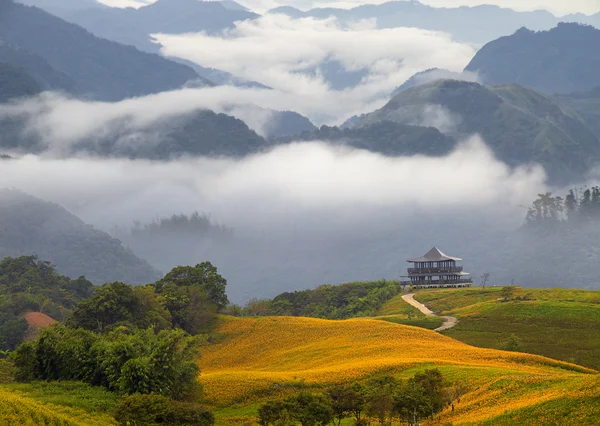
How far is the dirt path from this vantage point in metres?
108

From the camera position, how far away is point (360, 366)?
73688 mm

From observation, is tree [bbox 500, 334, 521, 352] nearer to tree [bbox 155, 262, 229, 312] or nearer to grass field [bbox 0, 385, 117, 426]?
grass field [bbox 0, 385, 117, 426]

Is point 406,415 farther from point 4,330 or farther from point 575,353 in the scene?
point 4,330

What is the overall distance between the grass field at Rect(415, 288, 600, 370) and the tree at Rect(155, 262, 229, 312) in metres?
34.3

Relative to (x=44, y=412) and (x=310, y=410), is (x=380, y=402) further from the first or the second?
(x=44, y=412)

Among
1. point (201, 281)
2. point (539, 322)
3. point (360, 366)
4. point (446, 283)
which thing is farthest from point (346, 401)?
point (446, 283)

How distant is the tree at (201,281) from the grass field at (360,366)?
9502 mm

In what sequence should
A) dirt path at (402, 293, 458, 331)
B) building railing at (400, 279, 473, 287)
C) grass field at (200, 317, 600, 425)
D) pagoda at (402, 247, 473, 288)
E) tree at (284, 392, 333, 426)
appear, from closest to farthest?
1. tree at (284, 392, 333, 426)
2. grass field at (200, 317, 600, 425)
3. dirt path at (402, 293, 458, 331)
4. building railing at (400, 279, 473, 287)
5. pagoda at (402, 247, 473, 288)

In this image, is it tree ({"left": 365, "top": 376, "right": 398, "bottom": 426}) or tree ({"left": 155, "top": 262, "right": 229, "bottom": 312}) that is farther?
tree ({"left": 155, "top": 262, "right": 229, "bottom": 312})

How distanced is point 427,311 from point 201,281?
3629cm

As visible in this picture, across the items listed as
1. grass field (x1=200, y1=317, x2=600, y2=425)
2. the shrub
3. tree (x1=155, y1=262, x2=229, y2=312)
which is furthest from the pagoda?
the shrub

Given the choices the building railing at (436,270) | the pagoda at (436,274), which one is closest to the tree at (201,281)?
the pagoda at (436,274)

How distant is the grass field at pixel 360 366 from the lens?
2248 inches

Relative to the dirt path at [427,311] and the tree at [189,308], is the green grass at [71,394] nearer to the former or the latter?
the tree at [189,308]
